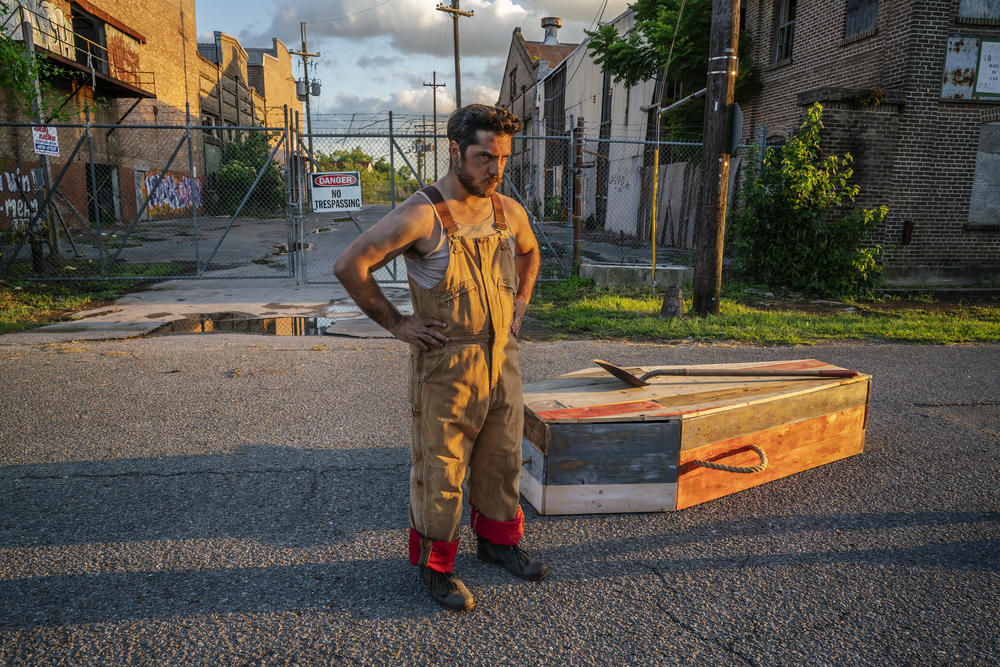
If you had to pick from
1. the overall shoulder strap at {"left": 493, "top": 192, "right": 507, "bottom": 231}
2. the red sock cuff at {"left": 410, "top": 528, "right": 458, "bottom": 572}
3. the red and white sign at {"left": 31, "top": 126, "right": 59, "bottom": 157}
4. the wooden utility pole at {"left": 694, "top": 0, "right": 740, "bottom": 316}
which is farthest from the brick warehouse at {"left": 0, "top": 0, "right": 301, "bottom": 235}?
the red sock cuff at {"left": 410, "top": 528, "right": 458, "bottom": 572}

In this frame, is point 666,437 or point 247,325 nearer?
point 666,437

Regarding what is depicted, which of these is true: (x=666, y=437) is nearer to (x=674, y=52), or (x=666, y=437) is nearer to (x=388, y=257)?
(x=388, y=257)

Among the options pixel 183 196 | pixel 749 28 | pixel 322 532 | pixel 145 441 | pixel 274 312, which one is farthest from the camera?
pixel 183 196

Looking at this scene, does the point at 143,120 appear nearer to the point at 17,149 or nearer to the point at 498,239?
the point at 17,149

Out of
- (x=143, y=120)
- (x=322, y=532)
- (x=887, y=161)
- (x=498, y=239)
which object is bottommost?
(x=322, y=532)

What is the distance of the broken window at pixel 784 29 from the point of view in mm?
15195

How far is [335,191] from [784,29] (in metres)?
11.2

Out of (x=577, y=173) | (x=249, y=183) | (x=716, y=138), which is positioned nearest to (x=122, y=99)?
(x=249, y=183)

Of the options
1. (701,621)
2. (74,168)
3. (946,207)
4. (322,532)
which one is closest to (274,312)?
(322,532)

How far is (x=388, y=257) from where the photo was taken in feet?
8.50

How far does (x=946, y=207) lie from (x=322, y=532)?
44.5 ft

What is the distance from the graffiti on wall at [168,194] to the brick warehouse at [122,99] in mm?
52

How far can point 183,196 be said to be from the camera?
31469 millimetres

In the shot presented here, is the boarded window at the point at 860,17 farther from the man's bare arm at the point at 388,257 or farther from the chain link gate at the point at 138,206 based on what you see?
the man's bare arm at the point at 388,257
